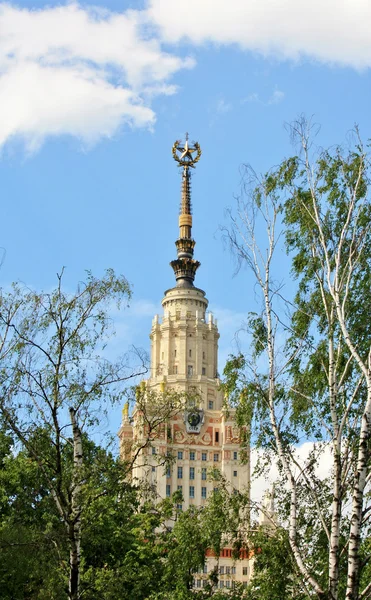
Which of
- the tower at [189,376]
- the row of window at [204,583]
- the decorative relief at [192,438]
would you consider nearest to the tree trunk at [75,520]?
the row of window at [204,583]

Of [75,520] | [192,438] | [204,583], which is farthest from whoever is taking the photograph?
[192,438]

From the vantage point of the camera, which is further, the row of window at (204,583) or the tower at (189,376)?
the tower at (189,376)

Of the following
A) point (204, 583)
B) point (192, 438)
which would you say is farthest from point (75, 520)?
point (192, 438)

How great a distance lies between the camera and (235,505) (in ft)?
88.5

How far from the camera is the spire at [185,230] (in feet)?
416

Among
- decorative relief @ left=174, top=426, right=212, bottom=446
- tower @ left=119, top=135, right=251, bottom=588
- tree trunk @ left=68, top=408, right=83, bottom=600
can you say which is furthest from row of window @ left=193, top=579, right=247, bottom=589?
decorative relief @ left=174, top=426, right=212, bottom=446

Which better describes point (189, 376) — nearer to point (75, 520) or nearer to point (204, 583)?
point (204, 583)

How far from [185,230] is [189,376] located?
22.3 m

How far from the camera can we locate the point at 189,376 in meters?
117

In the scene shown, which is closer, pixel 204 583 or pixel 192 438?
pixel 204 583

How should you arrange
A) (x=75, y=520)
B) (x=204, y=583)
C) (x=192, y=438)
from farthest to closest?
(x=192, y=438), (x=204, y=583), (x=75, y=520)

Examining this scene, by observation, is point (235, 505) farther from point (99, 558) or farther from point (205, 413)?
point (205, 413)

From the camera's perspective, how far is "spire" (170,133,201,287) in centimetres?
12681

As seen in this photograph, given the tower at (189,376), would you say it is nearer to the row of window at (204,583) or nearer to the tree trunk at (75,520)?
the row of window at (204,583)
